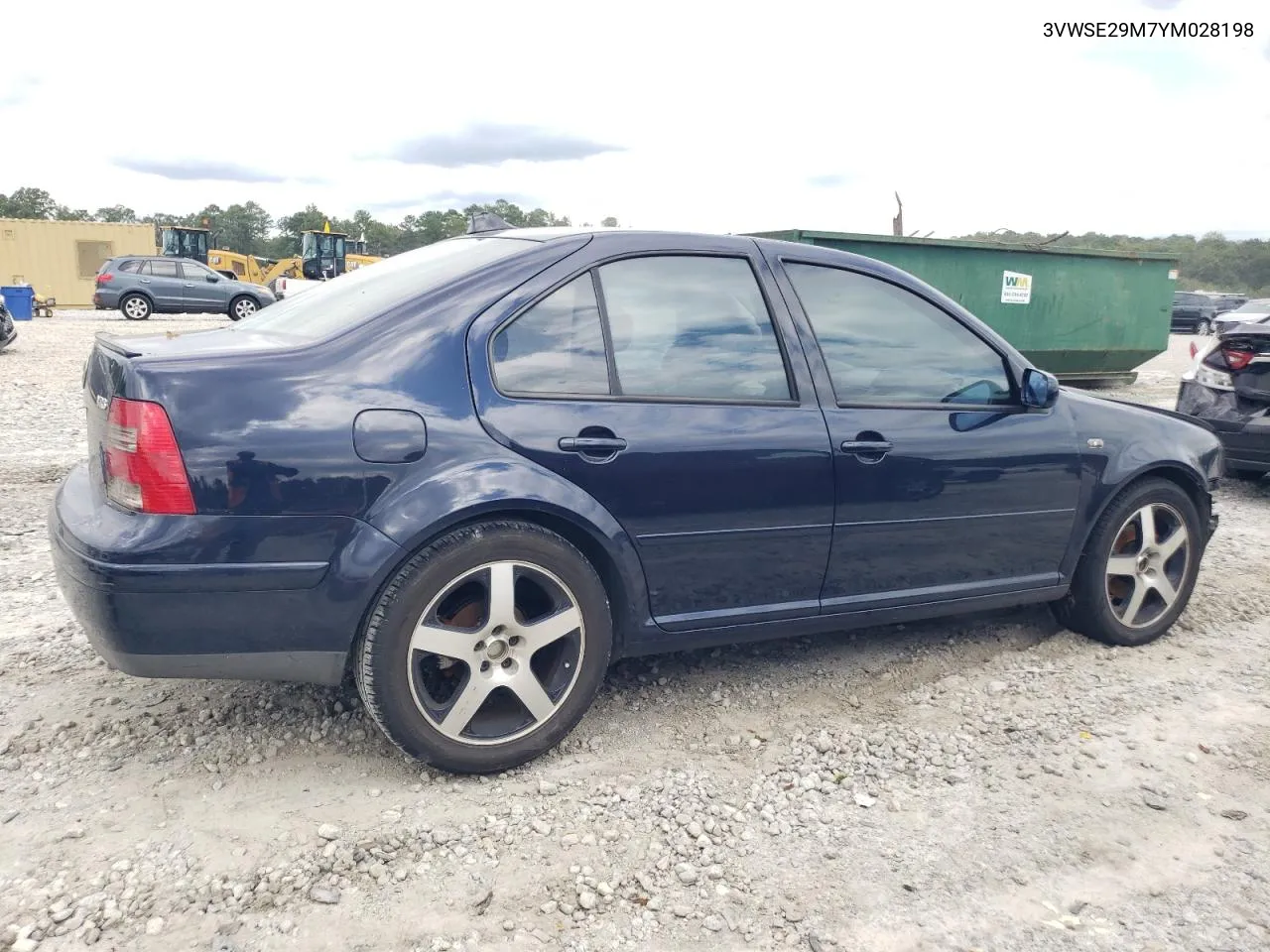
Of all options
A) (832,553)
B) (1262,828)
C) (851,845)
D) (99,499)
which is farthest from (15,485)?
(1262,828)

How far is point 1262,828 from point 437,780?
7.67 ft

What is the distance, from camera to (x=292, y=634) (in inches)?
107

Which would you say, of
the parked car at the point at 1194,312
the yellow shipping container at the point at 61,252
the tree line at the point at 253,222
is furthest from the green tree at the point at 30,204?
the parked car at the point at 1194,312

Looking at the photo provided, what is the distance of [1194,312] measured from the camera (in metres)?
35.1

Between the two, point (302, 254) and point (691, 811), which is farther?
point (302, 254)

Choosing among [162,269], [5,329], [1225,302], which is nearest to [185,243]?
[162,269]

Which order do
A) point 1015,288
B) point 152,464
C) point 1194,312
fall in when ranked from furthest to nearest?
point 1194,312 → point 1015,288 → point 152,464

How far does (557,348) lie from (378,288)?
2.24 ft

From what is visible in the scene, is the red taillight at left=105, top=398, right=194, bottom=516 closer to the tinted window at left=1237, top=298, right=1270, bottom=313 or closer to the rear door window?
the rear door window

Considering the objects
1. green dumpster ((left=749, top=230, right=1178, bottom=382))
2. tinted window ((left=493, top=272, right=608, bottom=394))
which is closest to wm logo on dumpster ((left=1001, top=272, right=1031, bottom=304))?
green dumpster ((left=749, top=230, right=1178, bottom=382))

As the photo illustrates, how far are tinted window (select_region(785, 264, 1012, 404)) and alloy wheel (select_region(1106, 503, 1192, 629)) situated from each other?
2.91ft

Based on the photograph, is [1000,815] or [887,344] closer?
A: [1000,815]

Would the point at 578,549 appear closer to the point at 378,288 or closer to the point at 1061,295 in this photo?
the point at 378,288

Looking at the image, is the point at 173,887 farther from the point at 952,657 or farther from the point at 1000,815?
the point at 952,657
